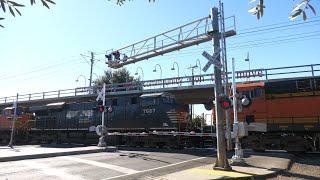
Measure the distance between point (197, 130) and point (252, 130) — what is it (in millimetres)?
4853

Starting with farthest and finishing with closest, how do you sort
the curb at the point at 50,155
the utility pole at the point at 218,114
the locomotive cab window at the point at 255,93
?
the locomotive cab window at the point at 255,93, the curb at the point at 50,155, the utility pole at the point at 218,114

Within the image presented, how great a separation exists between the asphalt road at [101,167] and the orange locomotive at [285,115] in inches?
189

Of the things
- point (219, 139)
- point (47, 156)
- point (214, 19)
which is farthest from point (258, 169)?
point (47, 156)

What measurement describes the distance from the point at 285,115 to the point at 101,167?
11025mm

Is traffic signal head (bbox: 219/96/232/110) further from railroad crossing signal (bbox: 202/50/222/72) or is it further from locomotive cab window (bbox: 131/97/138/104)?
locomotive cab window (bbox: 131/97/138/104)

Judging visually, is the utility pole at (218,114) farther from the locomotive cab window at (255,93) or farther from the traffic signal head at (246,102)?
the locomotive cab window at (255,93)

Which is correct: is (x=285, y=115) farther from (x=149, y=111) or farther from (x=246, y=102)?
(x=149, y=111)

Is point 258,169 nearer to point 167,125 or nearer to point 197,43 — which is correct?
point 197,43

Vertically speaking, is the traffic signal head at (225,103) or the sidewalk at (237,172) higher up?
the traffic signal head at (225,103)

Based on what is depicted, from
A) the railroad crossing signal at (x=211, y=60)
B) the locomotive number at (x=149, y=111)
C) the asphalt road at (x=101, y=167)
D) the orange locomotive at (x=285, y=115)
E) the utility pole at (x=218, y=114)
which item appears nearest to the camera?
the asphalt road at (x=101, y=167)

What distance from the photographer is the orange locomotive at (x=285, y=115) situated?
2064 centimetres

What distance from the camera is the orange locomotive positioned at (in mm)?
20641

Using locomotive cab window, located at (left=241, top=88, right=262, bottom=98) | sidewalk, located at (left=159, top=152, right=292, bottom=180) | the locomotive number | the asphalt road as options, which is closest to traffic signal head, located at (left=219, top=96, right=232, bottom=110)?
sidewalk, located at (left=159, top=152, right=292, bottom=180)

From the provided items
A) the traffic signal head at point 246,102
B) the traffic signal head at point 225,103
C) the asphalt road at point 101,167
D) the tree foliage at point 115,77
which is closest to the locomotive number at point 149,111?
the asphalt road at point 101,167
